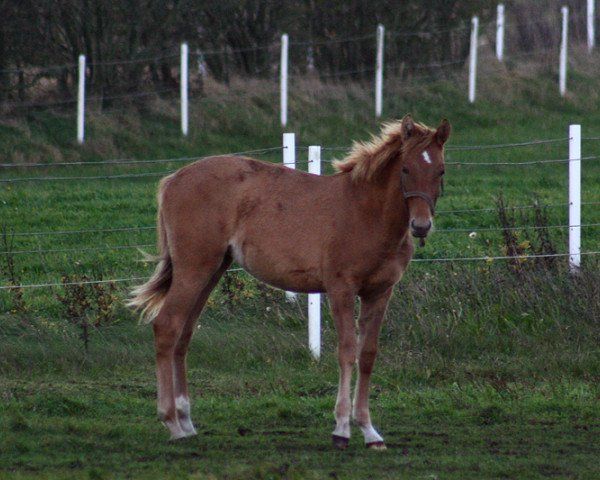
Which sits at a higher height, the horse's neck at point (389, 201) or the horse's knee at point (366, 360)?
the horse's neck at point (389, 201)

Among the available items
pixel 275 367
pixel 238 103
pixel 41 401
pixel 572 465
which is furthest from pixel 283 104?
pixel 572 465

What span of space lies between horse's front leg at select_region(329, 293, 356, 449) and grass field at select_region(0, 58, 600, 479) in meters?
0.27

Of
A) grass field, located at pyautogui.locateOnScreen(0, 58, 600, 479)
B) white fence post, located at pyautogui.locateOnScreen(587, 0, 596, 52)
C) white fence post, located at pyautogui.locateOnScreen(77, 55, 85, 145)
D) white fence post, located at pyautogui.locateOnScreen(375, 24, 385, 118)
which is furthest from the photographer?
white fence post, located at pyautogui.locateOnScreen(587, 0, 596, 52)

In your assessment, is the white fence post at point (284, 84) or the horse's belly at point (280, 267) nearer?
the horse's belly at point (280, 267)

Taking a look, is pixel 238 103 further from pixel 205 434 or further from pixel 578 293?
pixel 205 434

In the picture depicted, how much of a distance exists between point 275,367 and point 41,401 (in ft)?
6.66

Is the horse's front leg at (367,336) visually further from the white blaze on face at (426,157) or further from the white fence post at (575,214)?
the white fence post at (575,214)

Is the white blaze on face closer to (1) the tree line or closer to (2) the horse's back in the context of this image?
(2) the horse's back

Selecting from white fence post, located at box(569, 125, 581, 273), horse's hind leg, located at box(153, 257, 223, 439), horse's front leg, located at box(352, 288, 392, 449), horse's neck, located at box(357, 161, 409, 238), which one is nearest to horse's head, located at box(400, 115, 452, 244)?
horse's neck, located at box(357, 161, 409, 238)

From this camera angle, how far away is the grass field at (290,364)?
663 cm

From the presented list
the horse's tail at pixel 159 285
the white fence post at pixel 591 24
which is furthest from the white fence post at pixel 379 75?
the horse's tail at pixel 159 285

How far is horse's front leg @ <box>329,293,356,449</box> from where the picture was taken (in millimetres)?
7035

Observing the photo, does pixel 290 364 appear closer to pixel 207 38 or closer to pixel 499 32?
pixel 207 38

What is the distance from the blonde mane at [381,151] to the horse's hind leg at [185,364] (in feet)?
3.47
